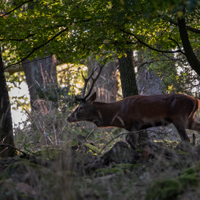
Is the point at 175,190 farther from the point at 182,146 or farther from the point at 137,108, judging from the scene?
the point at 137,108

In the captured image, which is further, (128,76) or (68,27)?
(128,76)

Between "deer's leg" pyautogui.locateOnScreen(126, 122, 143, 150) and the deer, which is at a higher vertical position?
the deer

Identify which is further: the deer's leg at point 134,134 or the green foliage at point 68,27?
the deer's leg at point 134,134

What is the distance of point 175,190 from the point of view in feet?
9.11

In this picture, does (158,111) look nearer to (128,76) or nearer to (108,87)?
(128,76)

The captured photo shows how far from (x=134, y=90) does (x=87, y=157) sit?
147 inches

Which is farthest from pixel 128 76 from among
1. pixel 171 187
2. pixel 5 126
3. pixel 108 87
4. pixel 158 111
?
pixel 108 87

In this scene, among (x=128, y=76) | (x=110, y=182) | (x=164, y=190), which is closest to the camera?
(x=164, y=190)

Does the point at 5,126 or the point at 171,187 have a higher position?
the point at 5,126

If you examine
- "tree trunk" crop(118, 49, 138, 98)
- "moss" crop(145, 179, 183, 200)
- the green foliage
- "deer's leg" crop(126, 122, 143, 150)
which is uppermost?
the green foliage

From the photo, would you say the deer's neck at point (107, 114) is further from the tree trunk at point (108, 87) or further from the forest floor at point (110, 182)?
the tree trunk at point (108, 87)

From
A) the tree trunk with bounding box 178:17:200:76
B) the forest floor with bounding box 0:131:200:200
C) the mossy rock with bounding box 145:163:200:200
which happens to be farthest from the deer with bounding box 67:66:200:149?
the mossy rock with bounding box 145:163:200:200

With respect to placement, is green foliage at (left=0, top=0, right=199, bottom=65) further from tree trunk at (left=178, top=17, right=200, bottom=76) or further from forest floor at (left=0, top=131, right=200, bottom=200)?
forest floor at (left=0, top=131, right=200, bottom=200)

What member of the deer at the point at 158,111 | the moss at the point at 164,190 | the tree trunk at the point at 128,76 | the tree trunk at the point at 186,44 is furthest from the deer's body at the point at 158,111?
the moss at the point at 164,190
